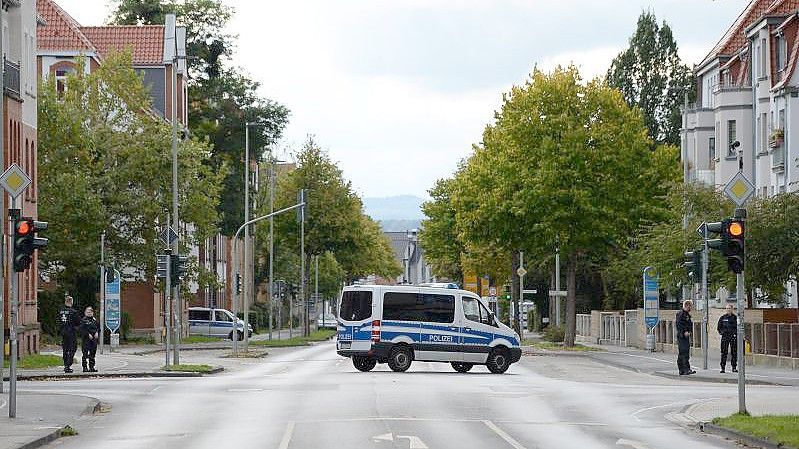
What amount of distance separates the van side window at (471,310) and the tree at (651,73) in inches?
2647

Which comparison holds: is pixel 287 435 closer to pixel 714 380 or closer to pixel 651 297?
pixel 714 380

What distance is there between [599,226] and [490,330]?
2234cm

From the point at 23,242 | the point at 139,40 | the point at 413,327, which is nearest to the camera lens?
the point at 23,242

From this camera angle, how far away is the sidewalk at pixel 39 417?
20.2m

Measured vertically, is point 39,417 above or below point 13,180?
below

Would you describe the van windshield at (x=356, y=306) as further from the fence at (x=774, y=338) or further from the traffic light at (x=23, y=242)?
the traffic light at (x=23, y=242)

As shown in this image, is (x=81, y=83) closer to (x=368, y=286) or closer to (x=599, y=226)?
(x=599, y=226)

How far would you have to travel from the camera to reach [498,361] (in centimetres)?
3997

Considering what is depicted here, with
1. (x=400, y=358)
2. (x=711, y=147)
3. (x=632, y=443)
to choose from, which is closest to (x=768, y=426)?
(x=632, y=443)

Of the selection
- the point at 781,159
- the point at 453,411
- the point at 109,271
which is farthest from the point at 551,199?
the point at 453,411

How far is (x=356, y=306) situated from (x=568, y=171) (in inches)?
912

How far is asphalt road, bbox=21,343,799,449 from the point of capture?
20.4m

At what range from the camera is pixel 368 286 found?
3978 cm

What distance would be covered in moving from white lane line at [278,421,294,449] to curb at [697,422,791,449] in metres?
5.93
